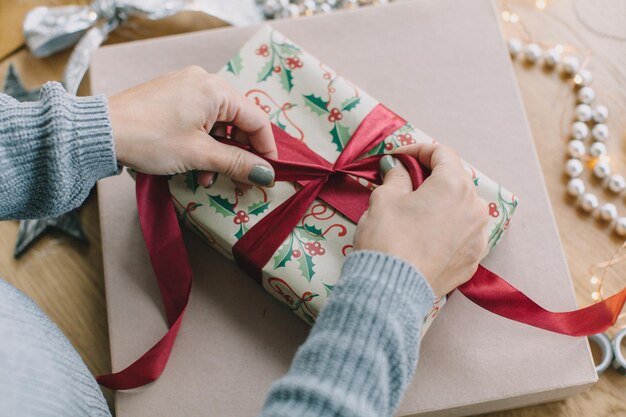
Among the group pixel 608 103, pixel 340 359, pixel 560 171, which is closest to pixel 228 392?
pixel 340 359

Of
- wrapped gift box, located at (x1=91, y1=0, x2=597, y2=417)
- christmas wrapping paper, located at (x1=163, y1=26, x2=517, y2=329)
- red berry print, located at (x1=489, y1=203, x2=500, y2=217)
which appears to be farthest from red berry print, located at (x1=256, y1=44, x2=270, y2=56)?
red berry print, located at (x1=489, y1=203, x2=500, y2=217)

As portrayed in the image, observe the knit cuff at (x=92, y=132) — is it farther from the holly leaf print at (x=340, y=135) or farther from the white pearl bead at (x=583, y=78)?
the white pearl bead at (x=583, y=78)

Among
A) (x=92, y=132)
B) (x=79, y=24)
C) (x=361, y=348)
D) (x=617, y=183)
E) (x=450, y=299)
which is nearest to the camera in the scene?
(x=361, y=348)

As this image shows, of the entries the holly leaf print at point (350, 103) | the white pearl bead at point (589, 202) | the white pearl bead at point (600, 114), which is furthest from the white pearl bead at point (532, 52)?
the holly leaf print at point (350, 103)

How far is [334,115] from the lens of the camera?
727 mm

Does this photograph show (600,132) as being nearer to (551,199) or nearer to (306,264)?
(551,199)

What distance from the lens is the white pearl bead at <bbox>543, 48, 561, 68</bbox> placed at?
Result: 0.88 metres

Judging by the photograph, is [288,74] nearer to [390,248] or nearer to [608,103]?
[390,248]

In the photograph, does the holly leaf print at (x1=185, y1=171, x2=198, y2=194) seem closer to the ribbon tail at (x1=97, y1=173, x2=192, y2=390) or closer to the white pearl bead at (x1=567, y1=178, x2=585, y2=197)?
the ribbon tail at (x1=97, y1=173, x2=192, y2=390)

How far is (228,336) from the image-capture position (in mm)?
715

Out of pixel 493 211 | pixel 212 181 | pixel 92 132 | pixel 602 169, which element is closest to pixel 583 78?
pixel 602 169

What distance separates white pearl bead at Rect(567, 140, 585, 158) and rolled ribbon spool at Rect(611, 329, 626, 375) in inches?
9.2

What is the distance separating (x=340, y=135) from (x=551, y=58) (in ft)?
1.21

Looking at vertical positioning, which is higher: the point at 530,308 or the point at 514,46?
the point at 514,46
